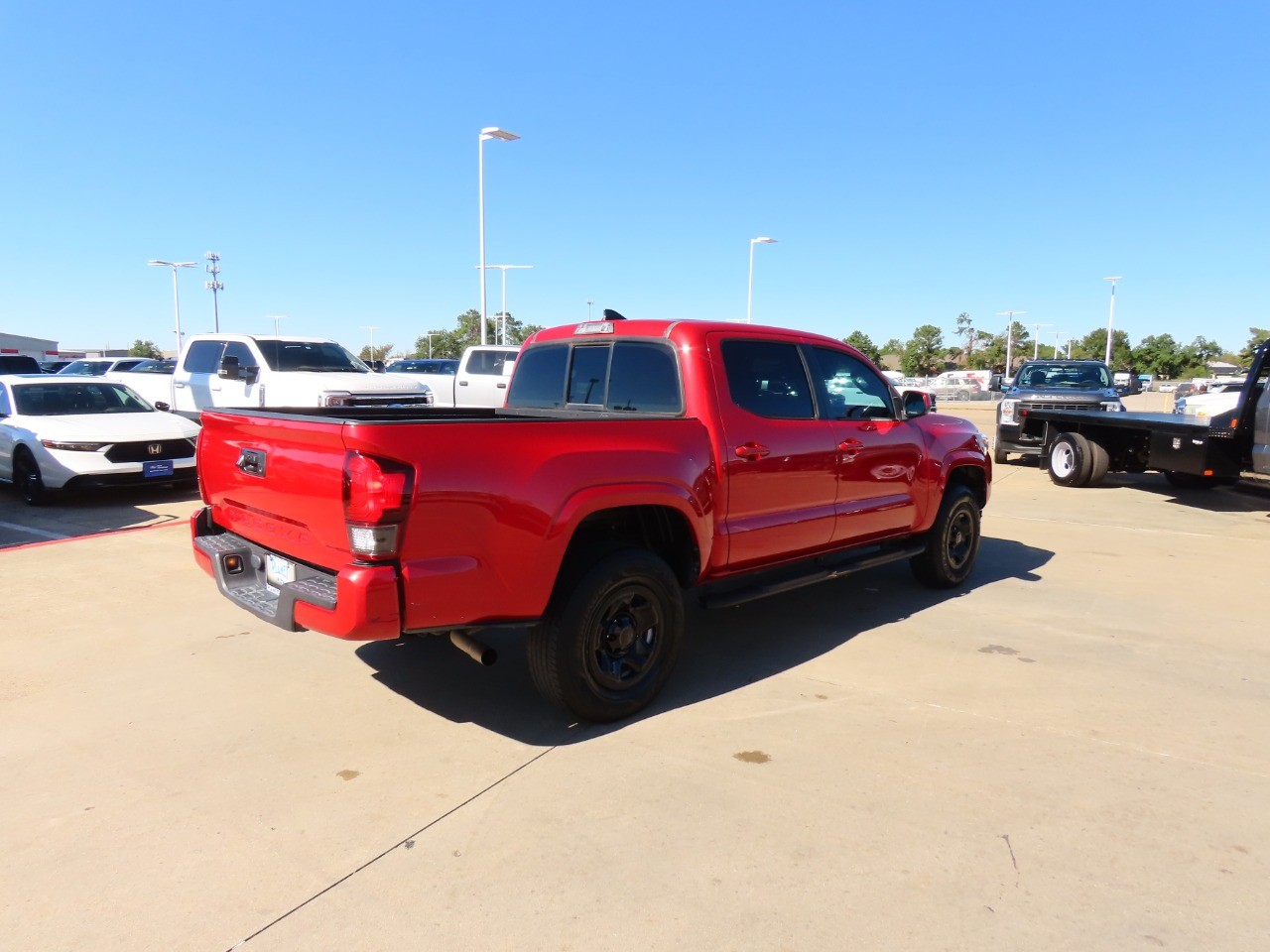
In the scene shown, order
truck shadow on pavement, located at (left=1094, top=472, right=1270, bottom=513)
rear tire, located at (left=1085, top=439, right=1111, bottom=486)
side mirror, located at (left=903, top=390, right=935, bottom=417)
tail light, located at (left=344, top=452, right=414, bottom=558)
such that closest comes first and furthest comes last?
tail light, located at (left=344, top=452, right=414, bottom=558) → side mirror, located at (left=903, top=390, right=935, bottom=417) → truck shadow on pavement, located at (left=1094, top=472, right=1270, bottom=513) → rear tire, located at (left=1085, top=439, right=1111, bottom=486)

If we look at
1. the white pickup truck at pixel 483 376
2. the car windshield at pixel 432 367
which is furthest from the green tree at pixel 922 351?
the white pickup truck at pixel 483 376

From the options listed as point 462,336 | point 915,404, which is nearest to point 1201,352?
point 462,336

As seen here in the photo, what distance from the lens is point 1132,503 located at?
34.1 feet

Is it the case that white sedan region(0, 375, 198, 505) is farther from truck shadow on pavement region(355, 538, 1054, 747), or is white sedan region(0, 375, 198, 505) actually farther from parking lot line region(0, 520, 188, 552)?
truck shadow on pavement region(355, 538, 1054, 747)

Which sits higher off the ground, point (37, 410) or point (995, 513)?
point (37, 410)

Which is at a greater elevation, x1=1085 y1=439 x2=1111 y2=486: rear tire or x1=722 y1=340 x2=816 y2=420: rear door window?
x1=722 y1=340 x2=816 y2=420: rear door window

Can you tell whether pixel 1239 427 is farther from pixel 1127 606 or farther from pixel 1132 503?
pixel 1127 606

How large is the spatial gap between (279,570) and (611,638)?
148 centimetres

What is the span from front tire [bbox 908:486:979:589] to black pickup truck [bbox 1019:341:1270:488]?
5000mm

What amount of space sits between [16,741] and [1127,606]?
649 cm

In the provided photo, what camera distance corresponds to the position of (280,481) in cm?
340

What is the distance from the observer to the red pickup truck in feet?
9.86

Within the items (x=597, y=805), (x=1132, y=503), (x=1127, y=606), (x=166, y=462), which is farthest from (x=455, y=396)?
(x=597, y=805)

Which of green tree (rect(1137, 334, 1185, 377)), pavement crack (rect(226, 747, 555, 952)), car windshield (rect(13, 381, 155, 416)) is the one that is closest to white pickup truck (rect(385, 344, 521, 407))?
car windshield (rect(13, 381, 155, 416))
